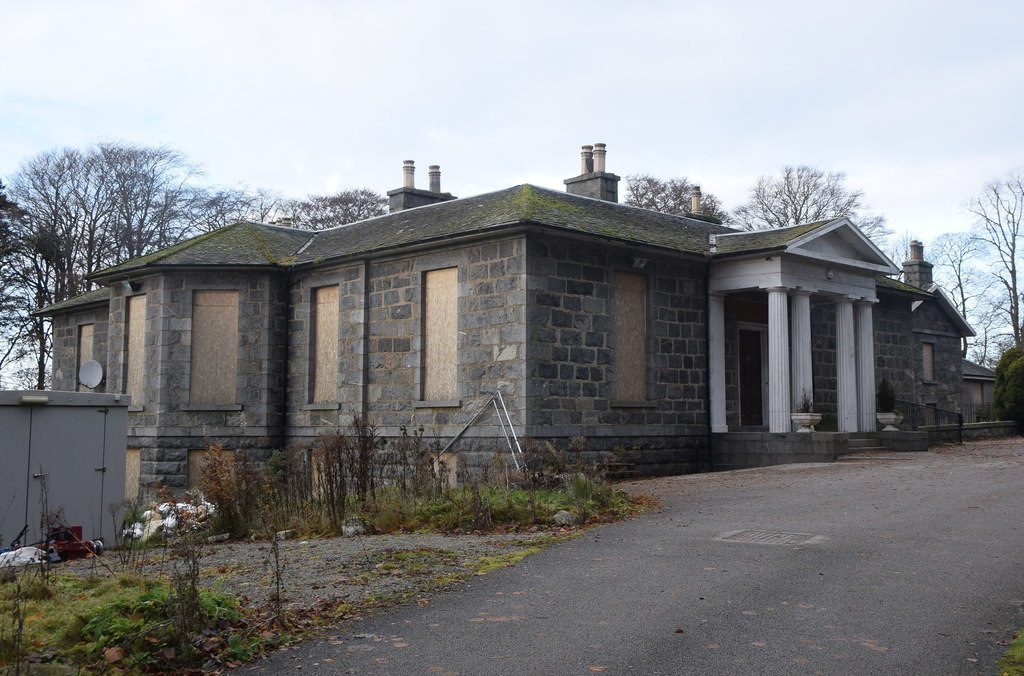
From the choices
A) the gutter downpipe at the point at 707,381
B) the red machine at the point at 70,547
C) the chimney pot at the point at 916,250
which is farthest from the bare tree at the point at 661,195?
the red machine at the point at 70,547

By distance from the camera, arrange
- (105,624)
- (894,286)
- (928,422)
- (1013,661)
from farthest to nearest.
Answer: (928,422), (894,286), (105,624), (1013,661)

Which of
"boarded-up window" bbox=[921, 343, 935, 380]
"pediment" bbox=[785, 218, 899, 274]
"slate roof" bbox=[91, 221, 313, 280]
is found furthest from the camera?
"boarded-up window" bbox=[921, 343, 935, 380]

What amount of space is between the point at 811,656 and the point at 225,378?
17.4 m

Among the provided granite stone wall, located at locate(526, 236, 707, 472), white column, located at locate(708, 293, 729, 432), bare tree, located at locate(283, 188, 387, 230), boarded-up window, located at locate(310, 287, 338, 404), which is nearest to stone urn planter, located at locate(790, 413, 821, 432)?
white column, located at locate(708, 293, 729, 432)

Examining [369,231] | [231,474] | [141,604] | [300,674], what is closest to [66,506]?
[231,474]

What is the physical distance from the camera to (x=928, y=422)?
93.5 ft

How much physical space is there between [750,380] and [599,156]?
20.3 feet

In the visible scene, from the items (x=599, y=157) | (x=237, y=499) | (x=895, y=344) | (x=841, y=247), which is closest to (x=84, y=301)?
(x=599, y=157)

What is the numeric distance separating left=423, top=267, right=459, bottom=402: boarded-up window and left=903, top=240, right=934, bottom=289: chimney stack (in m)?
21.6

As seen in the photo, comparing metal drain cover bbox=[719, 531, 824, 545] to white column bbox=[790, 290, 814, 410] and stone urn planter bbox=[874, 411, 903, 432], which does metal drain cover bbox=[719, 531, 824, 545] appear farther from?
stone urn planter bbox=[874, 411, 903, 432]

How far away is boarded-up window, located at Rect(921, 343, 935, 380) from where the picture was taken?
3309cm

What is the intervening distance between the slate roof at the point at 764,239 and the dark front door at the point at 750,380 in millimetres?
2115

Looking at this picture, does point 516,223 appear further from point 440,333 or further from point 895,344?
point 895,344

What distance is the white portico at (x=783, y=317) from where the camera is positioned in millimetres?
19812
